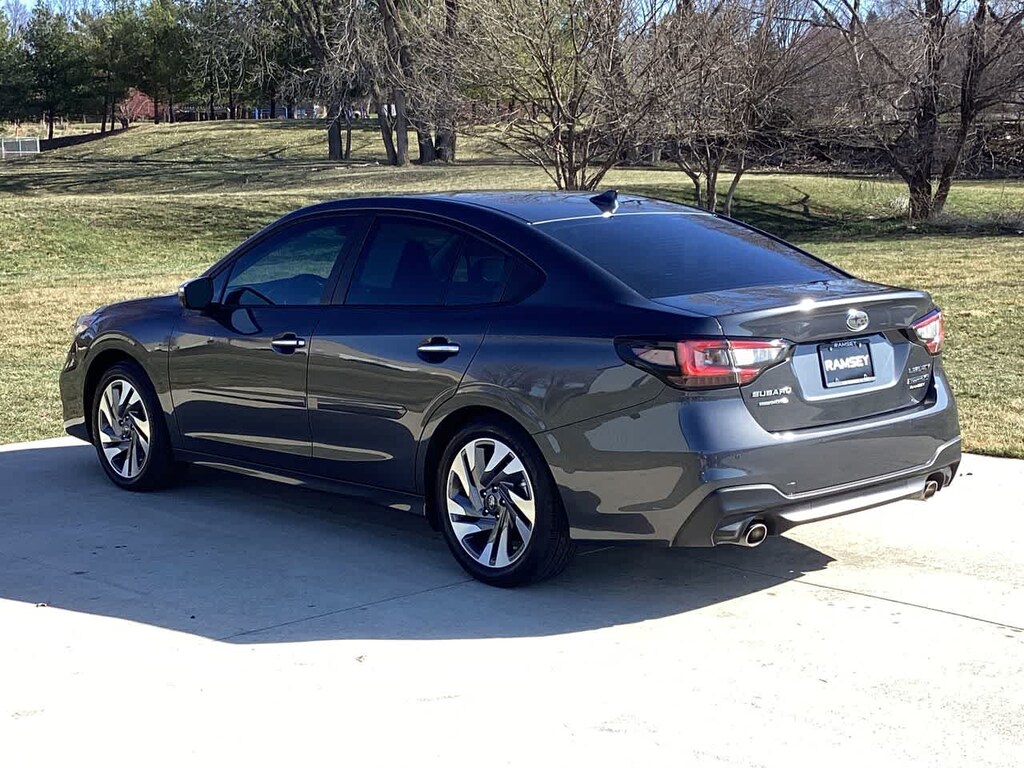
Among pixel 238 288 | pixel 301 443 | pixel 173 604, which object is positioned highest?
pixel 238 288

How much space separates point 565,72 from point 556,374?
43.8 ft

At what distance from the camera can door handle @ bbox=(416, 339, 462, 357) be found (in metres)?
5.65

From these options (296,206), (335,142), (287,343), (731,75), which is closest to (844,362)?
(287,343)

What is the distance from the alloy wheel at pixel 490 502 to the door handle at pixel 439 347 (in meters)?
0.39

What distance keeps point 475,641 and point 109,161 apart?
53991mm

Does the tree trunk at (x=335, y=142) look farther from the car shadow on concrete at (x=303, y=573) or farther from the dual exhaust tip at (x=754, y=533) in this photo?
the dual exhaust tip at (x=754, y=533)

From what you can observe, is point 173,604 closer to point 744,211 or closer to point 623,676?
point 623,676

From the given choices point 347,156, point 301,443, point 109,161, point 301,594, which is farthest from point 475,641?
point 109,161

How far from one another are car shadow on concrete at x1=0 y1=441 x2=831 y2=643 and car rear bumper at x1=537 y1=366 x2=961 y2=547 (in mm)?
455

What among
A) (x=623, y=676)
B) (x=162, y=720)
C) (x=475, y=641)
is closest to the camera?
(x=162, y=720)

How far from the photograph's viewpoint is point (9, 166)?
55281 mm

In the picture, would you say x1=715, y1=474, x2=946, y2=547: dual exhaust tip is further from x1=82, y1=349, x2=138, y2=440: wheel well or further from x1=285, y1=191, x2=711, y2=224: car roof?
x1=82, y1=349, x2=138, y2=440: wheel well

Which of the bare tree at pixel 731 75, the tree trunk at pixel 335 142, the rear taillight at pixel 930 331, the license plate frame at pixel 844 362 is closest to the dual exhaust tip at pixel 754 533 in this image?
the license plate frame at pixel 844 362

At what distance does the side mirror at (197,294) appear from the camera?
6848mm
